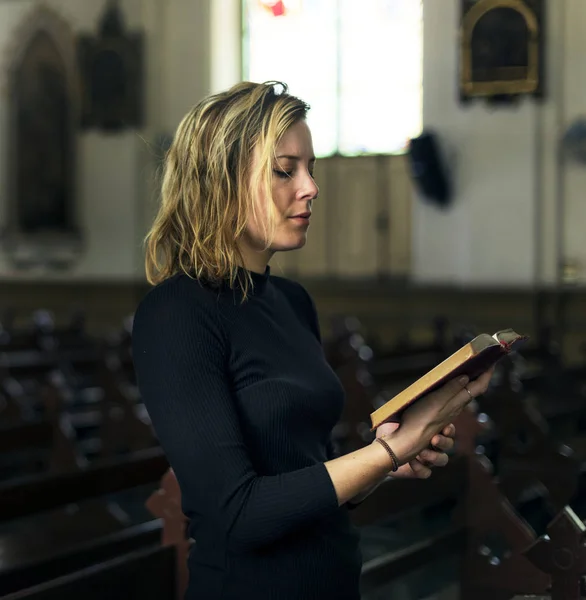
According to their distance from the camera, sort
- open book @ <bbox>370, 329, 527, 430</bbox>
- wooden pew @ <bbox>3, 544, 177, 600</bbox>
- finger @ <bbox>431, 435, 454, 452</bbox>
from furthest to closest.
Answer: wooden pew @ <bbox>3, 544, 177, 600</bbox>
finger @ <bbox>431, 435, 454, 452</bbox>
open book @ <bbox>370, 329, 527, 430</bbox>

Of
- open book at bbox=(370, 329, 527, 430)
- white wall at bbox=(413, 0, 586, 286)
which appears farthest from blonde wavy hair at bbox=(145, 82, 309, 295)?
white wall at bbox=(413, 0, 586, 286)

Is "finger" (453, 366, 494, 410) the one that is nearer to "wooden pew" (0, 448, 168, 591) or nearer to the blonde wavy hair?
the blonde wavy hair

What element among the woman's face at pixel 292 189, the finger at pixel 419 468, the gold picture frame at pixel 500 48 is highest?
the gold picture frame at pixel 500 48

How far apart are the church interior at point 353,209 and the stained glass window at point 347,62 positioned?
2 cm

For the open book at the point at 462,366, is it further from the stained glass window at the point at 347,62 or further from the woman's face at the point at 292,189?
the stained glass window at the point at 347,62

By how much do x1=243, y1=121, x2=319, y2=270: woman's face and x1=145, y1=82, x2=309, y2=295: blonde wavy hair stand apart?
0.06ft

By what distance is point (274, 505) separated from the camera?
162 centimetres

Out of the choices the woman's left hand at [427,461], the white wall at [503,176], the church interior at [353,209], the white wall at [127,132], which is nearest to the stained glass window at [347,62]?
the church interior at [353,209]

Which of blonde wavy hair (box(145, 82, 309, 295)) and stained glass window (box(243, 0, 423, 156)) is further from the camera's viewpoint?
stained glass window (box(243, 0, 423, 156))

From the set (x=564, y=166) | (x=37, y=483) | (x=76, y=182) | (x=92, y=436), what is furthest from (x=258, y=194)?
(x=76, y=182)

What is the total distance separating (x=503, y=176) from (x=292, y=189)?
9.07 metres

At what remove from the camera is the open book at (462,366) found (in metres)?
1.52

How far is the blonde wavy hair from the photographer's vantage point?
175 centimetres

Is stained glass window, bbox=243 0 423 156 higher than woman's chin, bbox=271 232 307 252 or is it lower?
higher
